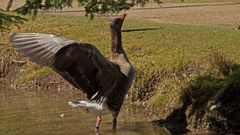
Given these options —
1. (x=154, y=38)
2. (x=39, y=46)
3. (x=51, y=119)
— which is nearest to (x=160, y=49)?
(x=154, y=38)

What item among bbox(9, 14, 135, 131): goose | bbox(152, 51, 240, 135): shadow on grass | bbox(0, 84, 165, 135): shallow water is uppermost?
bbox(9, 14, 135, 131): goose

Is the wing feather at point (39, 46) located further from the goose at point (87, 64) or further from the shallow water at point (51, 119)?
the shallow water at point (51, 119)

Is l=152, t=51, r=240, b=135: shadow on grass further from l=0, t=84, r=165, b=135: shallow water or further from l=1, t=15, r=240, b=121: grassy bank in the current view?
l=0, t=84, r=165, b=135: shallow water

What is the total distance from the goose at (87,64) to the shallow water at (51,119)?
2.34ft

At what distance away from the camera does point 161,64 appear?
1590 centimetres

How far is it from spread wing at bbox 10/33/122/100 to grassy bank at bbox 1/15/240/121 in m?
2.49

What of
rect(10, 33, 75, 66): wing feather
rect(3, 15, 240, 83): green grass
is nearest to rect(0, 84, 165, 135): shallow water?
rect(3, 15, 240, 83): green grass

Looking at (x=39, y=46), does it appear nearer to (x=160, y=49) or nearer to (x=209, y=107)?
(x=209, y=107)

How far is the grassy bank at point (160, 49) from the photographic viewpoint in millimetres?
14680

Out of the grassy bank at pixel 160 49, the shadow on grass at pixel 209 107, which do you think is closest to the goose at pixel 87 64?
the shadow on grass at pixel 209 107

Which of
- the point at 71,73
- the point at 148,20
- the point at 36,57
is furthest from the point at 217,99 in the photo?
the point at 148,20

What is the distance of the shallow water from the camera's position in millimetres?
13039

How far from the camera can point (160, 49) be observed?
58.7 feet

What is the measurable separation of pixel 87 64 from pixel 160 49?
6805 millimetres
